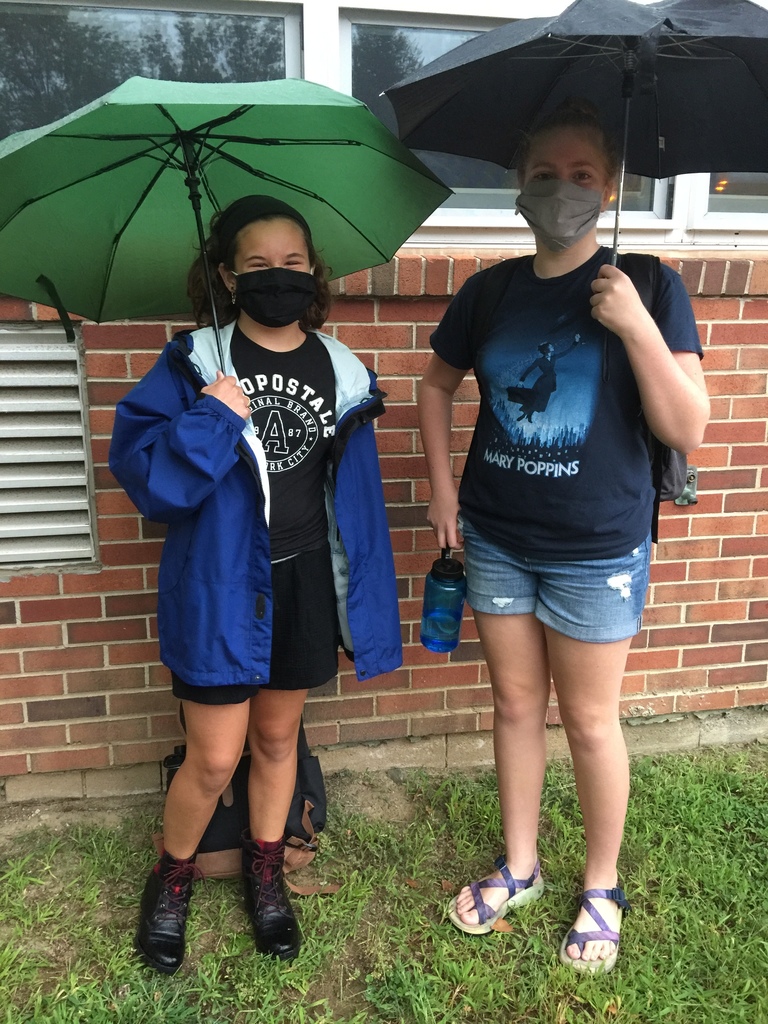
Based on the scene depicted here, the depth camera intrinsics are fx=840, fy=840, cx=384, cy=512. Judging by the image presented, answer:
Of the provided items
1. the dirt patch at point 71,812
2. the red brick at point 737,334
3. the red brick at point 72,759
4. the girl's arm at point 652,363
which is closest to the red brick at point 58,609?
the red brick at point 72,759

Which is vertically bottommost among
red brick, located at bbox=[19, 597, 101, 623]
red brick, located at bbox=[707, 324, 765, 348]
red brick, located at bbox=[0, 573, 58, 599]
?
red brick, located at bbox=[19, 597, 101, 623]

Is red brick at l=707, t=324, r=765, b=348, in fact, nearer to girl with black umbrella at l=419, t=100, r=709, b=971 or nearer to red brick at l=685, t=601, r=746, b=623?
red brick at l=685, t=601, r=746, b=623

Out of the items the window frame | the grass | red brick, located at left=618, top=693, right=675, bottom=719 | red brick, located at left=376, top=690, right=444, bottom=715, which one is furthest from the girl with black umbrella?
the window frame

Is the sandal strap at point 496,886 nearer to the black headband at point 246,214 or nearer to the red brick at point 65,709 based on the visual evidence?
the red brick at point 65,709

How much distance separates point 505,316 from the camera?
2.03 metres

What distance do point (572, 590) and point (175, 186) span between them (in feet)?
4.50

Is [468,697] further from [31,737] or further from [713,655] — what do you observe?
[31,737]

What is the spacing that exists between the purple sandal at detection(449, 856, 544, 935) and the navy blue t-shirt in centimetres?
101

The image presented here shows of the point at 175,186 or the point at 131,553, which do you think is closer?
the point at 175,186

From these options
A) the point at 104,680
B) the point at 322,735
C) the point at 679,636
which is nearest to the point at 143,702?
the point at 104,680

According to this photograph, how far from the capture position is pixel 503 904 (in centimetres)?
236

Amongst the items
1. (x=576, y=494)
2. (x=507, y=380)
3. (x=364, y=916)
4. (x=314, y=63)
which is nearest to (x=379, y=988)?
(x=364, y=916)

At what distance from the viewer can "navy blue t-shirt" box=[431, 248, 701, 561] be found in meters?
1.91

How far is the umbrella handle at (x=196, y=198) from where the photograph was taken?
1.86 metres
